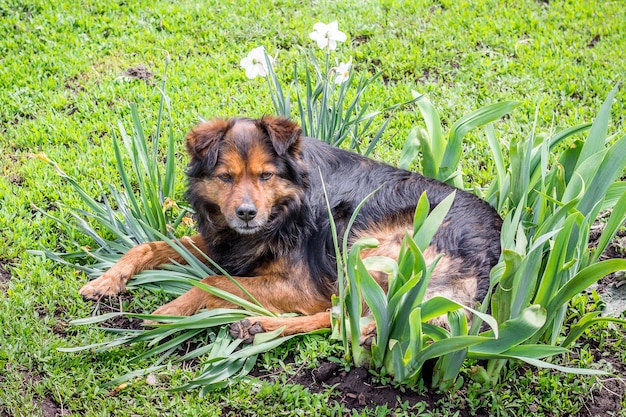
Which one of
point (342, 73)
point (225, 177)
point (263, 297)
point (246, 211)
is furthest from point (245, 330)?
point (342, 73)

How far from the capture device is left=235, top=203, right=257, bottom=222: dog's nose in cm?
362

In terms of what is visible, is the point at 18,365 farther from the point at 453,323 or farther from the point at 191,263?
the point at 453,323

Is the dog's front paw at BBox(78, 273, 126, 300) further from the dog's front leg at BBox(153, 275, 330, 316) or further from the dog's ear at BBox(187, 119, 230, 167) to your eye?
the dog's ear at BBox(187, 119, 230, 167)

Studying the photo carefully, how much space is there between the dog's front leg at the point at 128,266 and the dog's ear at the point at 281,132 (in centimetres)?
79

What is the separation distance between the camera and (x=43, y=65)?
6.36 m

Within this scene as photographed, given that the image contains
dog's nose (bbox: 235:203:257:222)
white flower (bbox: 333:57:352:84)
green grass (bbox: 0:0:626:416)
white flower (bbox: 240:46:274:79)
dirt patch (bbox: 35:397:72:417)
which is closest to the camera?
dirt patch (bbox: 35:397:72:417)

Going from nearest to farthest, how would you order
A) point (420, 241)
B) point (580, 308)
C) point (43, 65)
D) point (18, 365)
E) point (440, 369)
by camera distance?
point (420, 241)
point (440, 369)
point (18, 365)
point (580, 308)
point (43, 65)

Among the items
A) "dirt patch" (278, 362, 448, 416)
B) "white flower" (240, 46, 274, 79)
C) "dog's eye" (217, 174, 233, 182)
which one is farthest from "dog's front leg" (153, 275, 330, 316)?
"white flower" (240, 46, 274, 79)

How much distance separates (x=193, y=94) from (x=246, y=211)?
2661 mm

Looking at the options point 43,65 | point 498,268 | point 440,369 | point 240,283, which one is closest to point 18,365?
point 240,283

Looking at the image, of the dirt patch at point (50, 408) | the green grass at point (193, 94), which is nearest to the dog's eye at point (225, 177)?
the green grass at point (193, 94)

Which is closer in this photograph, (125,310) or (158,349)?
(158,349)

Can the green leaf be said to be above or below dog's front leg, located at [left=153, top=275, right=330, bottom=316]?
above

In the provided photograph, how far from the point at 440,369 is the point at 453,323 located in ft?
1.06
